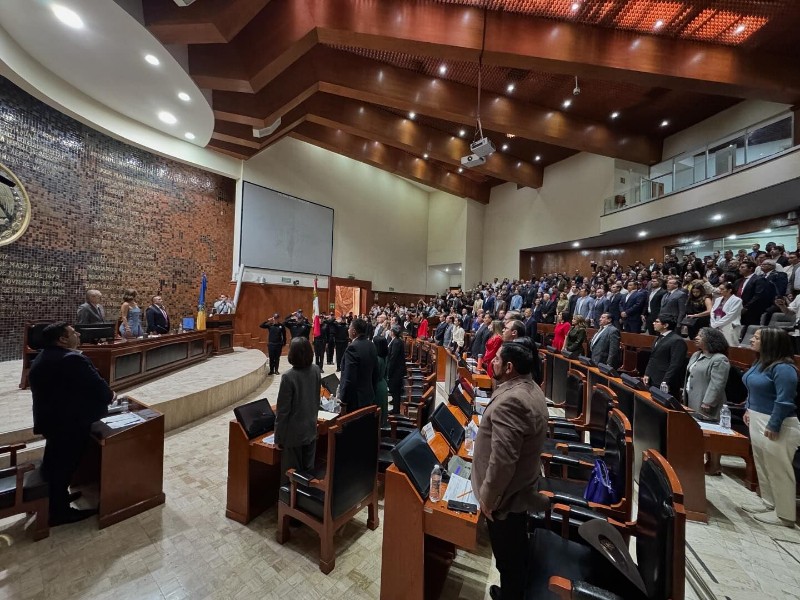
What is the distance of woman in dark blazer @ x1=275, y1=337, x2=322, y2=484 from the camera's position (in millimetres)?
2443

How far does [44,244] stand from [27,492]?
705 cm

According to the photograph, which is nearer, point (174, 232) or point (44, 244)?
point (44, 244)

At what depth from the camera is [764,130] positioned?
7738 millimetres

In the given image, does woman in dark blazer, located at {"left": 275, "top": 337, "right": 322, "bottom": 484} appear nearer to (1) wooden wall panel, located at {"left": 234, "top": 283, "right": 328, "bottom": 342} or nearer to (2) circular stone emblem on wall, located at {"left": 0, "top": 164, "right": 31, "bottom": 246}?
(2) circular stone emblem on wall, located at {"left": 0, "top": 164, "right": 31, "bottom": 246}

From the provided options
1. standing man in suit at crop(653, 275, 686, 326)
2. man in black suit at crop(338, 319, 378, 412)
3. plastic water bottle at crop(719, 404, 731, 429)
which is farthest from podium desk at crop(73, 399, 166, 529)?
standing man in suit at crop(653, 275, 686, 326)

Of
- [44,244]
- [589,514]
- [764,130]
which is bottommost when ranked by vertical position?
[589,514]

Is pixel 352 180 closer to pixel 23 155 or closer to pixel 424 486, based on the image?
pixel 23 155

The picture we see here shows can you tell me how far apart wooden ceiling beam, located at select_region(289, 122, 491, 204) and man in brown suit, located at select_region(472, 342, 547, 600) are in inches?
471

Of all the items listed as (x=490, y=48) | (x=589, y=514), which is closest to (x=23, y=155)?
(x=490, y=48)

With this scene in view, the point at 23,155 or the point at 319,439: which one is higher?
the point at 23,155

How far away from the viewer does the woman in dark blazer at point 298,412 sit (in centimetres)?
244

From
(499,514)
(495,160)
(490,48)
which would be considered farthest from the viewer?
(495,160)

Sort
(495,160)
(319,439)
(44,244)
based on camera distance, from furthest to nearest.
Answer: (495,160) < (44,244) < (319,439)

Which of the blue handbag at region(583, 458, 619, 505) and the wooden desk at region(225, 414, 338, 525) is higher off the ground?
the blue handbag at region(583, 458, 619, 505)
